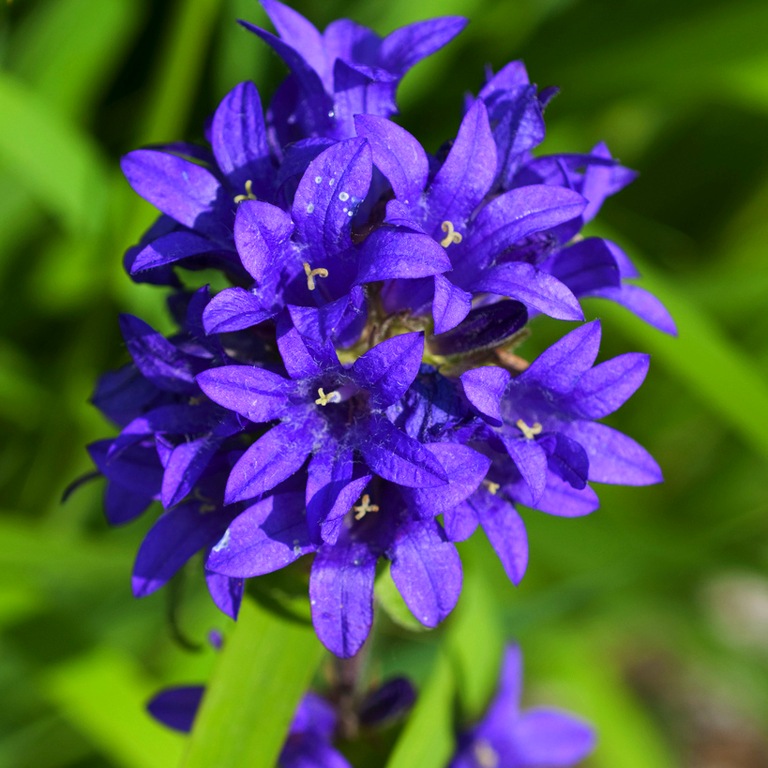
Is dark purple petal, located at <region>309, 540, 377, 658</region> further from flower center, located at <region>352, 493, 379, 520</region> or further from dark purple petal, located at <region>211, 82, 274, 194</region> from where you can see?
dark purple petal, located at <region>211, 82, 274, 194</region>

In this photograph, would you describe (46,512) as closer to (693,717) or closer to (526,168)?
(526,168)

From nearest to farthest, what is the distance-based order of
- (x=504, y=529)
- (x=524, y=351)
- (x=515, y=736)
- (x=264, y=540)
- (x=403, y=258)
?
1. (x=403, y=258)
2. (x=264, y=540)
3. (x=504, y=529)
4. (x=515, y=736)
5. (x=524, y=351)

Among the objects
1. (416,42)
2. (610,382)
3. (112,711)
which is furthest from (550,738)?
(416,42)

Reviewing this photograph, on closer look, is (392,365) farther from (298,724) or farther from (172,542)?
(298,724)

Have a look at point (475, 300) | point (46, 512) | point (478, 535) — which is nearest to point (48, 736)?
point (46, 512)

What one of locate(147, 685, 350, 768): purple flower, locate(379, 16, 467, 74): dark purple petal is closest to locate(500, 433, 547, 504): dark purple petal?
locate(379, 16, 467, 74): dark purple petal

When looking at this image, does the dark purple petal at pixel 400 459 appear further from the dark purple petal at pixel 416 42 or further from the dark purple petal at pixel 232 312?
the dark purple petal at pixel 416 42
